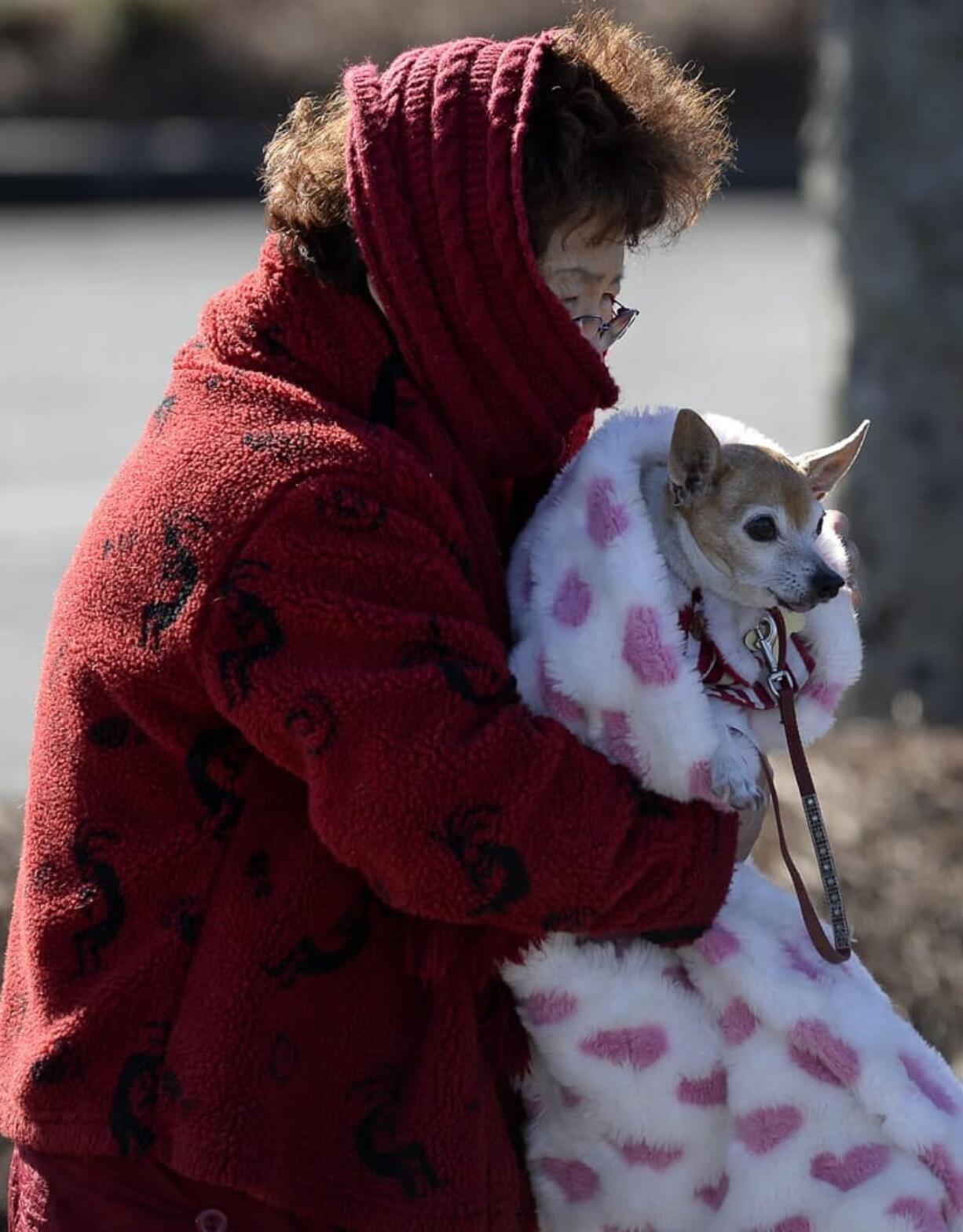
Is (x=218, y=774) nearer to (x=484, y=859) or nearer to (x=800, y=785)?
(x=484, y=859)

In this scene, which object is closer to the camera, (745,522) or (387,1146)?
(387,1146)

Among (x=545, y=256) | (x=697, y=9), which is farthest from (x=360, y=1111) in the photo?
(x=697, y=9)

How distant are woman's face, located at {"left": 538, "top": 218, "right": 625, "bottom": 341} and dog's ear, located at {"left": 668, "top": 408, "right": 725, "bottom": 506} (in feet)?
0.48

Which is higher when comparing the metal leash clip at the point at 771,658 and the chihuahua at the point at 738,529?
the chihuahua at the point at 738,529

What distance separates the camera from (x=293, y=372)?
6.50 ft

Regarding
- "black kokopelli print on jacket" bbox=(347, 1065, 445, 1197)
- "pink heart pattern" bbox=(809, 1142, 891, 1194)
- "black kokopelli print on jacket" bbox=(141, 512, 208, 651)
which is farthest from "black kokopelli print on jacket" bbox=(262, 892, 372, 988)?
"pink heart pattern" bbox=(809, 1142, 891, 1194)

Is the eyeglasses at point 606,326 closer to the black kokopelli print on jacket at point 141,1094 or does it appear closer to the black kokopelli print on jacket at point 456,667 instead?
the black kokopelli print on jacket at point 456,667

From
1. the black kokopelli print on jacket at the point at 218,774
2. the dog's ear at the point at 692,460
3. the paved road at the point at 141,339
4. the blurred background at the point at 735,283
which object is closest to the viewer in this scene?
the black kokopelli print on jacket at the point at 218,774

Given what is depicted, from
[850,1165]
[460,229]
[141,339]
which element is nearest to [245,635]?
[460,229]

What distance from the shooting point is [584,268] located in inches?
81.5

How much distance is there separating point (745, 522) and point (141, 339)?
1027 centimetres

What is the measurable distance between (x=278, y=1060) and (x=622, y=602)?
1.93 ft

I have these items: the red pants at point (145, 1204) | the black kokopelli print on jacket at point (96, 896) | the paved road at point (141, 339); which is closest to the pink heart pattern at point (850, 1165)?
the red pants at point (145, 1204)

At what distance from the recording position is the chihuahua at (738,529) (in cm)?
209
